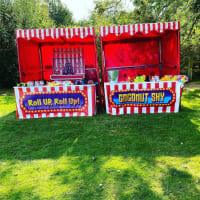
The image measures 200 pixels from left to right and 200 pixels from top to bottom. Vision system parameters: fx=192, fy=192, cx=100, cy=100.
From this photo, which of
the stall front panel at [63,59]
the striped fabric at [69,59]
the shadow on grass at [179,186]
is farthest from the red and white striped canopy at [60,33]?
the shadow on grass at [179,186]

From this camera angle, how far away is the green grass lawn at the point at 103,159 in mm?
2211

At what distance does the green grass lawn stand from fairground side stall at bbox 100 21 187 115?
1.42ft

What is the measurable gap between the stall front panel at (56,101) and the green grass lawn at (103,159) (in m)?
0.41

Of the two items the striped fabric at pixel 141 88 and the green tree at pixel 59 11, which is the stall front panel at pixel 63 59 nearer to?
the striped fabric at pixel 141 88

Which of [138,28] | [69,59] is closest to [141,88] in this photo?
[138,28]

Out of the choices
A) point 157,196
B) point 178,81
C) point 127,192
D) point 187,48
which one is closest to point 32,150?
point 127,192

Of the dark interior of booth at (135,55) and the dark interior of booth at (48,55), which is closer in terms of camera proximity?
the dark interior of booth at (48,55)

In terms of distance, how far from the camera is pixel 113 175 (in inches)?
98.0

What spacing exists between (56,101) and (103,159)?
256 centimetres

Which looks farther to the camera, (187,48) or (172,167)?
(187,48)

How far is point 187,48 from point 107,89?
359 inches

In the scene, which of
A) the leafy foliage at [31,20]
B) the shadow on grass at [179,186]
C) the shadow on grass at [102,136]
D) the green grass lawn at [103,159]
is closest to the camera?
the shadow on grass at [179,186]

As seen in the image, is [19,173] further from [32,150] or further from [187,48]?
[187,48]

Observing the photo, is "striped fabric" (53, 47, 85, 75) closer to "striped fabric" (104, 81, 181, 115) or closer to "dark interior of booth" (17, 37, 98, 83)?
"dark interior of booth" (17, 37, 98, 83)
